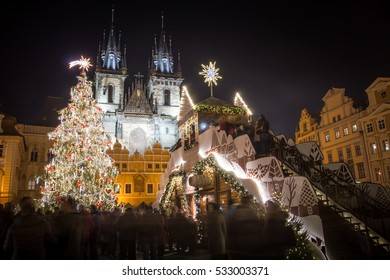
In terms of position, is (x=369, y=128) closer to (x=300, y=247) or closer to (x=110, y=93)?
(x=300, y=247)

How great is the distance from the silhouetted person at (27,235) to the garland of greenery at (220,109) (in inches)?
438

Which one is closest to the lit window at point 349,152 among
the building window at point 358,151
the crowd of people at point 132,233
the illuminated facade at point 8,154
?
the building window at point 358,151

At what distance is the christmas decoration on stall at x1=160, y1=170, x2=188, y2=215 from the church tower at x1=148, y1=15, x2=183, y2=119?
3396cm

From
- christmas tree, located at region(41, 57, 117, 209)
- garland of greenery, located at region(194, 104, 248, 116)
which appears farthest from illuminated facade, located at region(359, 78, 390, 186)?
christmas tree, located at region(41, 57, 117, 209)

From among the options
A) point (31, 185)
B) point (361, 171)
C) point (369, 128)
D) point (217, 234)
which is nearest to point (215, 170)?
point (217, 234)

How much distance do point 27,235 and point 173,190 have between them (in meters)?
12.0

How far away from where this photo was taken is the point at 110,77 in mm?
51656

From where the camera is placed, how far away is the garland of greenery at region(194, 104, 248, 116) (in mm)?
15156

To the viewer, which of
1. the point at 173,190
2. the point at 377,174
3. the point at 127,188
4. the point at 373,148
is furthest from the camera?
the point at 127,188

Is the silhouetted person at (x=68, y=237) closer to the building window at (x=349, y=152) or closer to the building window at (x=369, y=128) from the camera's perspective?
the building window at (x=369, y=128)

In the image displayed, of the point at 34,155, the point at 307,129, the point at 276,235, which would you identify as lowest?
the point at 276,235

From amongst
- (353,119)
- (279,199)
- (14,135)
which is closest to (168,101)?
(14,135)

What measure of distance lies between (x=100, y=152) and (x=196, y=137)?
6.04 m

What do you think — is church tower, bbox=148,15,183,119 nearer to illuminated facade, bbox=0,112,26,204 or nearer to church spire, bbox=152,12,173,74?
church spire, bbox=152,12,173,74
